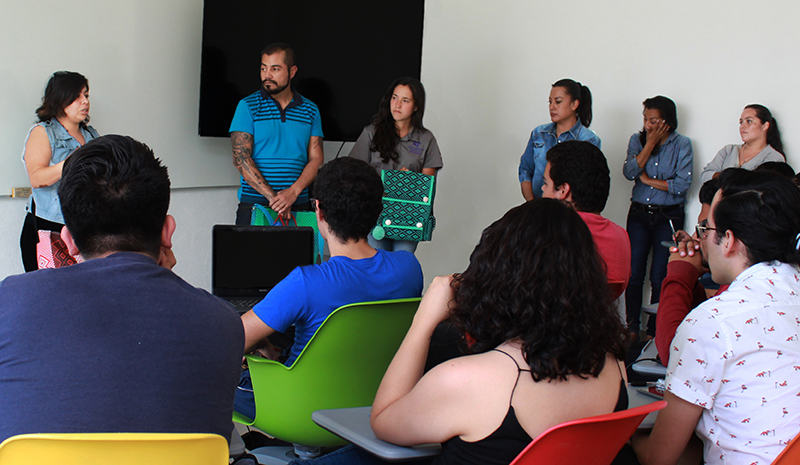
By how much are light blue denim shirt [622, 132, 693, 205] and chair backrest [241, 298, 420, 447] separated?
3.25m

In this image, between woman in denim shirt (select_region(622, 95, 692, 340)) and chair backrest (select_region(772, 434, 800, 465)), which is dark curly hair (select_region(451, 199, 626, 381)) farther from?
woman in denim shirt (select_region(622, 95, 692, 340))

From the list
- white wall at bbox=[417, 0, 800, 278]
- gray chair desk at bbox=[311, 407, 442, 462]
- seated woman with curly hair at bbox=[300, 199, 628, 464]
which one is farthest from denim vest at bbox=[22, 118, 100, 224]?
white wall at bbox=[417, 0, 800, 278]

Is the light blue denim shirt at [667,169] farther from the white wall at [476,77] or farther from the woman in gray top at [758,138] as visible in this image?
the woman in gray top at [758,138]

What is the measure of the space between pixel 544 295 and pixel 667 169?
11.8 ft

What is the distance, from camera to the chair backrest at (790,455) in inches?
42.2

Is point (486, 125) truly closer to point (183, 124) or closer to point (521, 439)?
point (183, 124)

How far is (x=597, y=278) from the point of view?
130 cm

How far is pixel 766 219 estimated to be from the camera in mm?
1565

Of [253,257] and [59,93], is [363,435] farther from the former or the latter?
[59,93]

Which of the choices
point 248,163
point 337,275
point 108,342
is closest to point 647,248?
point 248,163

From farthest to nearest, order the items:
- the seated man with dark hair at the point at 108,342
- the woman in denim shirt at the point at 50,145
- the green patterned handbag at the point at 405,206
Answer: the green patterned handbag at the point at 405,206, the woman in denim shirt at the point at 50,145, the seated man with dark hair at the point at 108,342

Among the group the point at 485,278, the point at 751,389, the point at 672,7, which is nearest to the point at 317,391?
the point at 485,278

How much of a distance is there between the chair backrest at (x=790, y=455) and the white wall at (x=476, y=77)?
11.7 feet

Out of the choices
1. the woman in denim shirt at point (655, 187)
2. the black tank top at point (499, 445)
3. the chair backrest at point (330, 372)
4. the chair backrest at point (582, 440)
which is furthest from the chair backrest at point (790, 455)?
the woman in denim shirt at point (655, 187)
